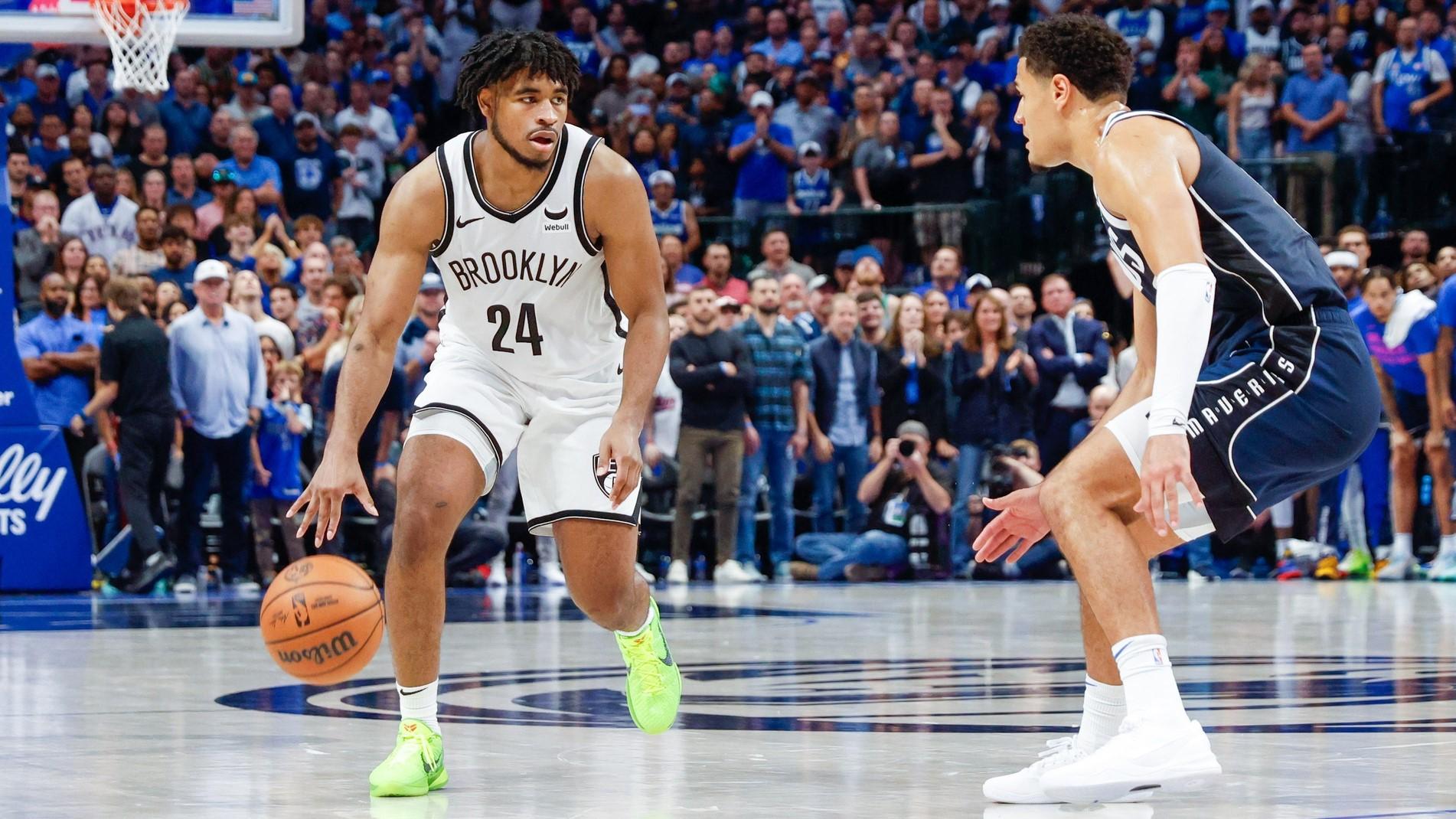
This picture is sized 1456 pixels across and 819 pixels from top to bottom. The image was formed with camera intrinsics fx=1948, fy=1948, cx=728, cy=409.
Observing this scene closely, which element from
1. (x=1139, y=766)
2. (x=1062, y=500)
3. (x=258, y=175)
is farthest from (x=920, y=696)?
(x=258, y=175)

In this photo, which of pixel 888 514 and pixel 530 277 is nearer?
pixel 530 277

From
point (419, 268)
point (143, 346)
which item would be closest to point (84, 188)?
point (143, 346)

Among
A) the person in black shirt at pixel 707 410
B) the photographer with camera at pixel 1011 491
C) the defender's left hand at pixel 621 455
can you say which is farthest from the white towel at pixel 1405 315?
the defender's left hand at pixel 621 455

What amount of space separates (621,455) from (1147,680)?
1.58 meters

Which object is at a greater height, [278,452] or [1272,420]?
[278,452]

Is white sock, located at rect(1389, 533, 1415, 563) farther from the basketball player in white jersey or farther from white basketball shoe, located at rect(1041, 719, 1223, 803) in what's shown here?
white basketball shoe, located at rect(1041, 719, 1223, 803)

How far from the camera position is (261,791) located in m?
4.89

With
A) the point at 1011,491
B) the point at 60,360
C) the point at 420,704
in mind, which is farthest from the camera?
the point at 1011,491

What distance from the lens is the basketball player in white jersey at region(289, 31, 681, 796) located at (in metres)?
5.24

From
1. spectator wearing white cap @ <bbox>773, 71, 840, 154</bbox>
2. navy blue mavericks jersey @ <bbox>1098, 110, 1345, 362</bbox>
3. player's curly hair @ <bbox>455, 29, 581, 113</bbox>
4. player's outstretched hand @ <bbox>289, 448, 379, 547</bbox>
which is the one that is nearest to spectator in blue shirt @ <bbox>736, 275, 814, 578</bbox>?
spectator wearing white cap @ <bbox>773, 71, 840, 154</bbox>

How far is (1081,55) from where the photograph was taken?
4.81 metres

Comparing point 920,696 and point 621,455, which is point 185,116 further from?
point 621,455

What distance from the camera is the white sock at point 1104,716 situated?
191 inches

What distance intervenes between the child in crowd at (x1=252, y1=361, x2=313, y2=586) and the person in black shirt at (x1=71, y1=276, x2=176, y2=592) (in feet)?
2.27
